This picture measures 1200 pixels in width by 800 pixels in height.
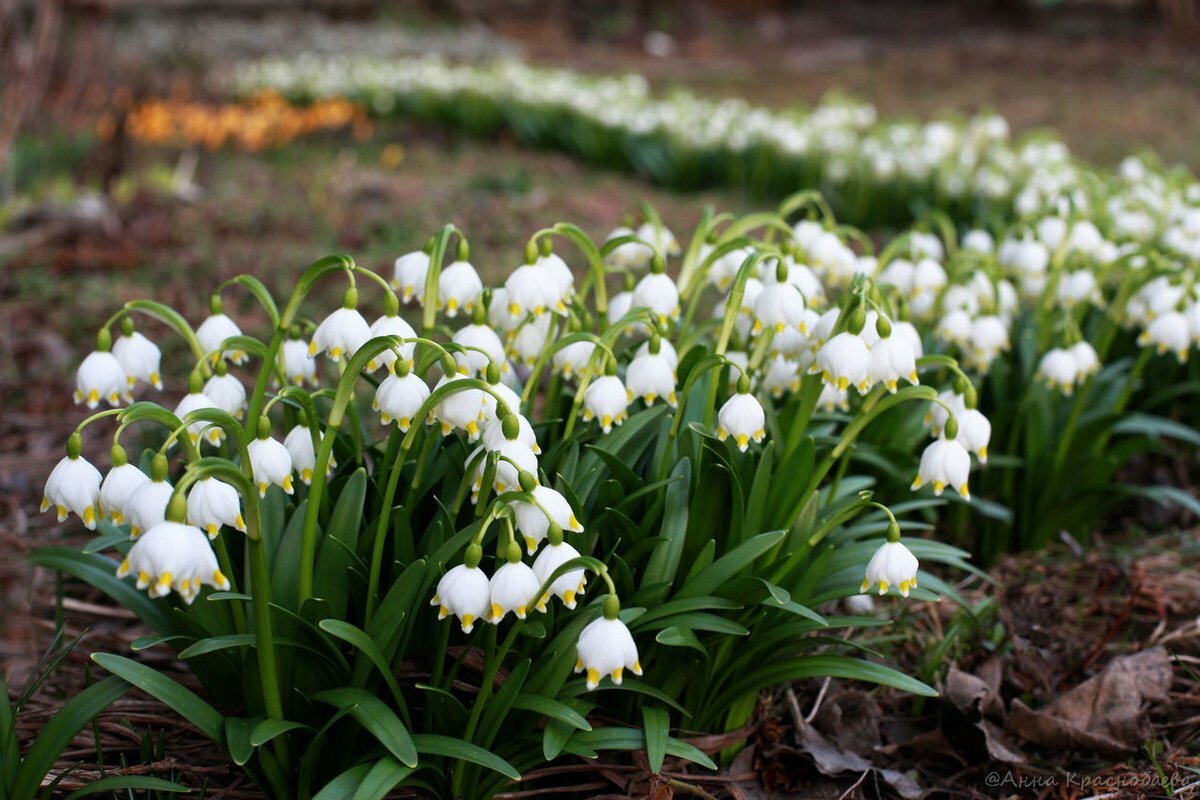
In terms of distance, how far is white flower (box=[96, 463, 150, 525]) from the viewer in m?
1.42

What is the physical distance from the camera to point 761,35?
15.1 metres

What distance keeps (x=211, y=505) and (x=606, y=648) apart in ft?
1.67

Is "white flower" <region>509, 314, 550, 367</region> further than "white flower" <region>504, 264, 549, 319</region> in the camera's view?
Yes

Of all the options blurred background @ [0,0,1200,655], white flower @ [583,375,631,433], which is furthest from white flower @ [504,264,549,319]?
blurred background @ [0,0,1200,655]

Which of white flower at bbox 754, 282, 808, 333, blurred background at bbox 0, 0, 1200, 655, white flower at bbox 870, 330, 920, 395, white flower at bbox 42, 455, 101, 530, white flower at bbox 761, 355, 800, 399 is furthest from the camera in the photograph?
blurred background at bbox 0, 0, 1200, 655

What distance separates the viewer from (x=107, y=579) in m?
1.82

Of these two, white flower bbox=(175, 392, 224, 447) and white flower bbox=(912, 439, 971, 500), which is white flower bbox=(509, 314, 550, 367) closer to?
white flower bbox=(175, 392, 224, 447)

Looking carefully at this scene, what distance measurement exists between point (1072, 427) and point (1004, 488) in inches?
8.6

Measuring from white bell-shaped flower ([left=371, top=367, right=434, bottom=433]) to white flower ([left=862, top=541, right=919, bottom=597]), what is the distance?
668mm

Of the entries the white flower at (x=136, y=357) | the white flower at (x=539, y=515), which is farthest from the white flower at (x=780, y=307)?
the white flower at (x=136, y=357)

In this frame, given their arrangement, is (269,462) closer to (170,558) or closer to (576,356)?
(170,558)

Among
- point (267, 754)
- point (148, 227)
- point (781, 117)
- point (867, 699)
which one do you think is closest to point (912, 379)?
point (867, 699)

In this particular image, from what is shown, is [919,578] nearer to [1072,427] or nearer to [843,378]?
[843,378]

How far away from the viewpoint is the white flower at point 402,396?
4.83ft
